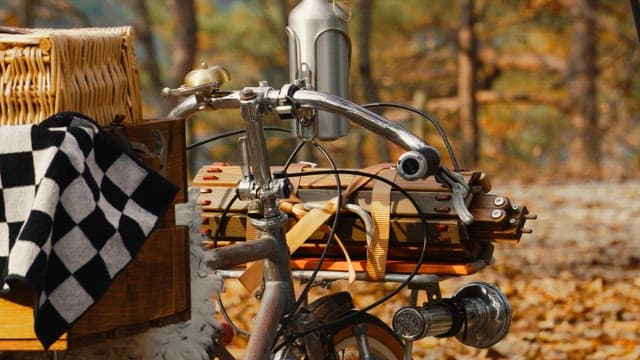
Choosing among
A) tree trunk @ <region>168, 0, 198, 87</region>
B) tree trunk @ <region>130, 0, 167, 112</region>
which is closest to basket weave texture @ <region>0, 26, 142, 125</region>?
tree trunk @ <region>168, 0, 198, 87</region>

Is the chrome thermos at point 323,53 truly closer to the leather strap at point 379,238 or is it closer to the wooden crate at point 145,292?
the leather strap at point 379,238

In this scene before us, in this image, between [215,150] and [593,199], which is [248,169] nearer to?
[593,199]

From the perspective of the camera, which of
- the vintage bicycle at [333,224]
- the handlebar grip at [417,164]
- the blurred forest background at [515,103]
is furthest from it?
the blurred forest background at [515,103]

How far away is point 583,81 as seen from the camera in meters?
16.8

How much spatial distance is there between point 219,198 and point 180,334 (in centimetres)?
99

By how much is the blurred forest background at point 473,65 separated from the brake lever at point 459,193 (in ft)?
41.3

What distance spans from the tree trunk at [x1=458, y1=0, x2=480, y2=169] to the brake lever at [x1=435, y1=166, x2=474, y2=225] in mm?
12565

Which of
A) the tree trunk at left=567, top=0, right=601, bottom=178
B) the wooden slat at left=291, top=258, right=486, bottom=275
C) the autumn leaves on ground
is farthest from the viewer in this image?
the tree trunk at left=567, top=0, right=601, bottom=178

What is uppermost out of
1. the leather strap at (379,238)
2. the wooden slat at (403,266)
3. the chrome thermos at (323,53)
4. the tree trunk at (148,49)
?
the chrome thermos at (323,53)

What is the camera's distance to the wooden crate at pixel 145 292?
8.48 ft

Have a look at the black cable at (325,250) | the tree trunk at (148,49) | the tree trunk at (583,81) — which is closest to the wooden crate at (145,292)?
the black cable at (325,250)

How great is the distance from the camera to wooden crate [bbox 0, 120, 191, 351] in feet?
8.48

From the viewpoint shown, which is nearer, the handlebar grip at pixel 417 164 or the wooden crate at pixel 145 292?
the wooden crate at pixel 145 292

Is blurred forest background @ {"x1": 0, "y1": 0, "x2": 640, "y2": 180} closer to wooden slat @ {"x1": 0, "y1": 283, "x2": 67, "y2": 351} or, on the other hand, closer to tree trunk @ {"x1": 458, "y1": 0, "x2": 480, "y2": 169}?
tree trunk @ {"x1": 458, "y1": 0, "x2": 480, "y2": 169}
